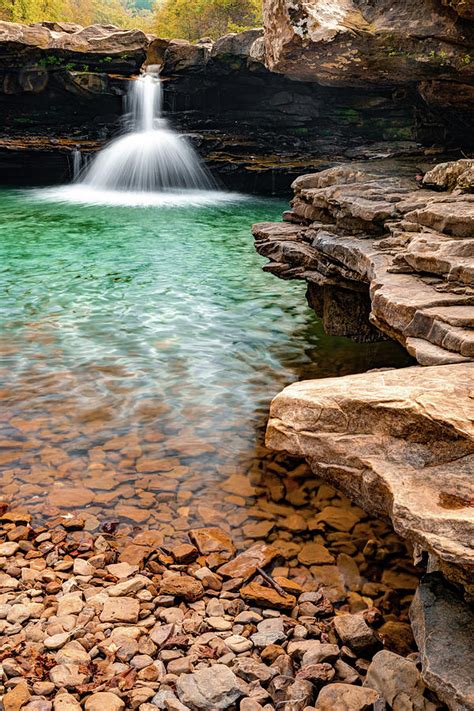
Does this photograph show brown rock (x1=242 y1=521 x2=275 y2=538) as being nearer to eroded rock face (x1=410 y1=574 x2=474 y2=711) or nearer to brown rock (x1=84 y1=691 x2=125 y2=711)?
eroded rock face (x1=410 y1=574 x2=474 y2=711)

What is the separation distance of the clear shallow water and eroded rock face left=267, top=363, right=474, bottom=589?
4.02 feet

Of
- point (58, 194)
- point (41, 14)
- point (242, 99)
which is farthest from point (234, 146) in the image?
point (41, 14)

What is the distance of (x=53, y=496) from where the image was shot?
4480 mm

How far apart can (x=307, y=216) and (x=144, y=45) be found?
20.3 meters

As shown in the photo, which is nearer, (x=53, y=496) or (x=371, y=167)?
(x=53, y=496)

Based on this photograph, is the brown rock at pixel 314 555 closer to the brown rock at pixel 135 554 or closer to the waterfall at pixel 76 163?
the brown rock at pixel 135 554

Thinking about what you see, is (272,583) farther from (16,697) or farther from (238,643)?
(16,697)

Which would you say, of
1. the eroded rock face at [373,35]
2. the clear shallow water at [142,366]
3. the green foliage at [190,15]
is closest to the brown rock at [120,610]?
the clear shallow water at [142,366]

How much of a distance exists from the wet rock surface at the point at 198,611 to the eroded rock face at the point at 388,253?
1.59 metres

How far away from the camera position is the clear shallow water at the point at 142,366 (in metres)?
4.77

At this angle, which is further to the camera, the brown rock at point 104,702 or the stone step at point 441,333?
the stone step at point 441,333

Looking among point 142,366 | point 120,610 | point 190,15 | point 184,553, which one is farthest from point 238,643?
point 190,15

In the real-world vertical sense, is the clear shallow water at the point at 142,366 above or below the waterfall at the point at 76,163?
below

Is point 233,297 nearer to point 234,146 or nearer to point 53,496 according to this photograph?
point 53,496
